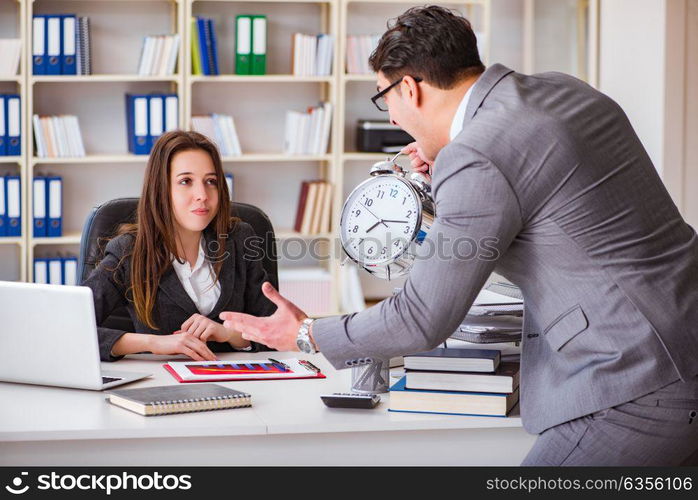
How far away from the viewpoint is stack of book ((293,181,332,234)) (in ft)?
15.5

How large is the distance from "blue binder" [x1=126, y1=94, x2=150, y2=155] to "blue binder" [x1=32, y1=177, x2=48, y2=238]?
1.50 ft

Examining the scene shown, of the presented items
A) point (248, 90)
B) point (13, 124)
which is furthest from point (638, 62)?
point (13, 124)

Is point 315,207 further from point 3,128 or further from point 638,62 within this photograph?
point 638,62

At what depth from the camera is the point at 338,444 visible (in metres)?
1.71

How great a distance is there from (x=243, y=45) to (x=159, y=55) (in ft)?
1.33

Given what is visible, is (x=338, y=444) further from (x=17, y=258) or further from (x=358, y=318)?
(x=17, y=258)

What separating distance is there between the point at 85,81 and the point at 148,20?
44 centimetres

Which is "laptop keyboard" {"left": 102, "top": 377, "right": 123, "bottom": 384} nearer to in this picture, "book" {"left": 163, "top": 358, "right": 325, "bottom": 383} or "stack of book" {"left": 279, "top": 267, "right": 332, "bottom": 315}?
"book" {"left": 163, "top": 358, "right": 325, "bottom": 383}

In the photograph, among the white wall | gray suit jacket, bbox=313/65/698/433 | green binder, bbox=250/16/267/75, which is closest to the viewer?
gray suit jacket, bbox=313/65/698/433

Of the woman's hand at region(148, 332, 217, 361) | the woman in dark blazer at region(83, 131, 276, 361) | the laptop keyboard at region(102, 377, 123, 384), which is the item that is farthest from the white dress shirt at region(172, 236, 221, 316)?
the laptop keyboard at region(102, 377, 123, 384)

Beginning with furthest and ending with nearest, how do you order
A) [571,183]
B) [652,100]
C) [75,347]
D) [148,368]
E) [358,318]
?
1. [652,100]
2. [148,368]
3. [75,347]
4. [358,318]
5. [571,183]

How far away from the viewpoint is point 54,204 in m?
4.46

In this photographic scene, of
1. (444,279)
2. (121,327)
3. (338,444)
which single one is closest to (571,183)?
(444,279)

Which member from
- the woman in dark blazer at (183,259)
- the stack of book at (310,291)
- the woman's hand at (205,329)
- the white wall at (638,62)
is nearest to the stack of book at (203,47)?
the stack of book at (310,291)
